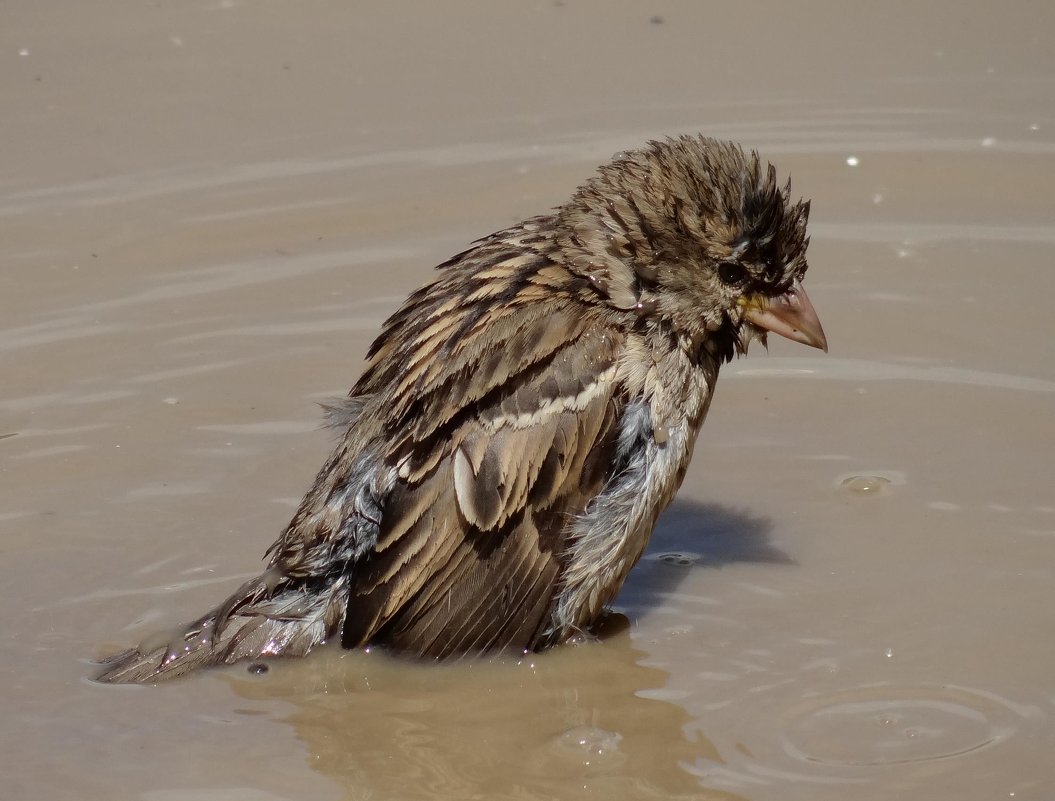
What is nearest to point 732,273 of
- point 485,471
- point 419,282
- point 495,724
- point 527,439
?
point 527,439

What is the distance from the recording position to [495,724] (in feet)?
15.4

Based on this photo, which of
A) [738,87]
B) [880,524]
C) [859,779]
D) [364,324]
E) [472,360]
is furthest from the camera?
[738,87]

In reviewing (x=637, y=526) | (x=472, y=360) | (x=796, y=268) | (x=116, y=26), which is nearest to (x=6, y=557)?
(x=472, y=360)

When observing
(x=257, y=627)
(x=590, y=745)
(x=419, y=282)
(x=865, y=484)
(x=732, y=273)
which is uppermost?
(x=732, y=273)

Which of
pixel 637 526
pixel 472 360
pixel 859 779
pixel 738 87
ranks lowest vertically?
pixel 859 779

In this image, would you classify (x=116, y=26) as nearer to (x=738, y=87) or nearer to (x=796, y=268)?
(x=738, y=87)

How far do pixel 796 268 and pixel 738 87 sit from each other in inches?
141

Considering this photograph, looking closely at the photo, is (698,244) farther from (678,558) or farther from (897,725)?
(897,725)

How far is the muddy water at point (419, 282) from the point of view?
15.0 feet

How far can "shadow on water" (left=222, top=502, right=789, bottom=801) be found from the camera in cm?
→ 439

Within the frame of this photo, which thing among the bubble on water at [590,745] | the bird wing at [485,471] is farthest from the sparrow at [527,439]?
the bubble on water at [590,745]

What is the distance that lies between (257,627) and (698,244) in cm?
181

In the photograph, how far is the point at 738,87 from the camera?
852 centimetres

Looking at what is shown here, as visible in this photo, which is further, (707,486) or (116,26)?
(116,26)
